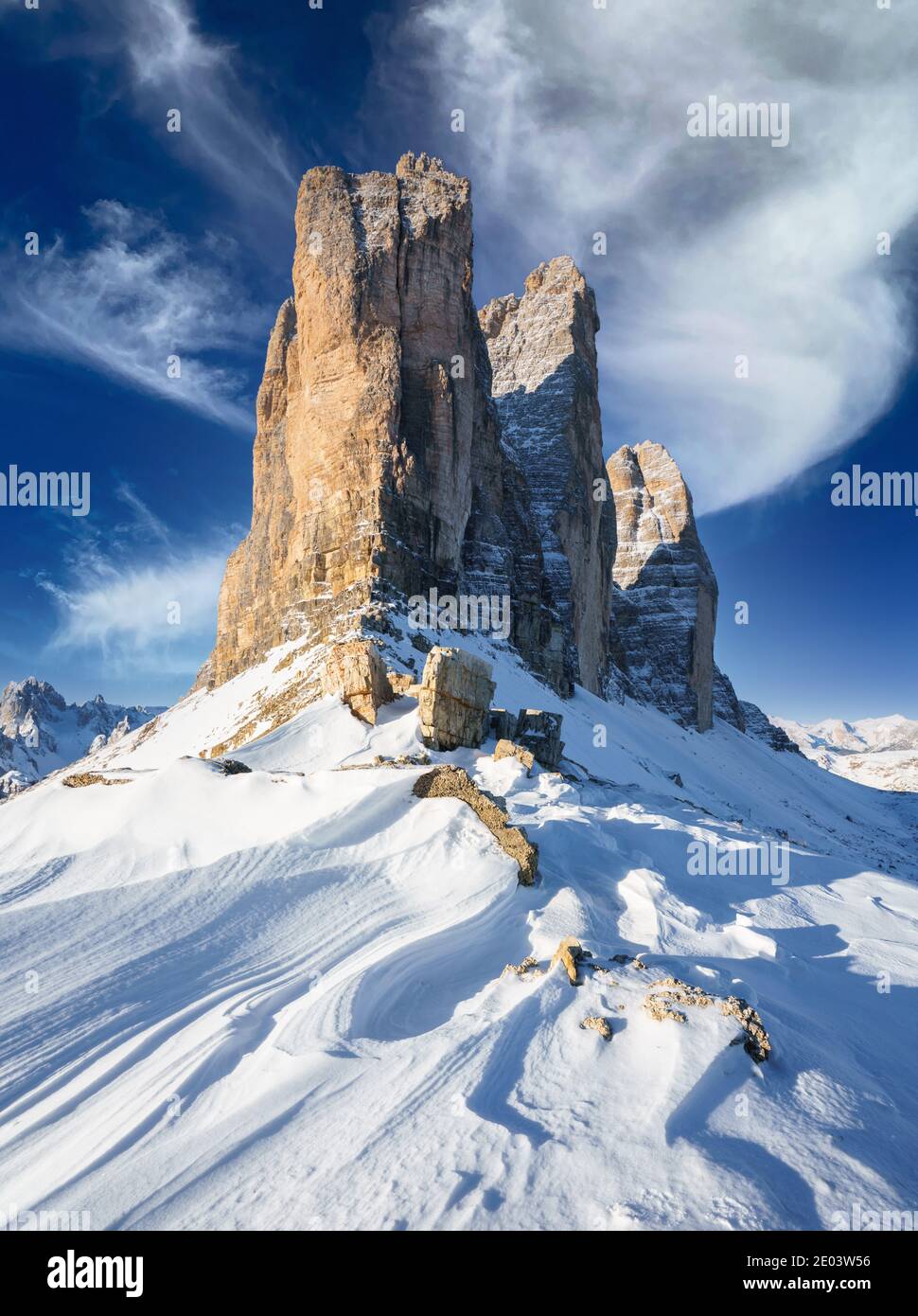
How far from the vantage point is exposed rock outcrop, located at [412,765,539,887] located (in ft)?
20.1

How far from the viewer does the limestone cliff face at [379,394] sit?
33.5 meters

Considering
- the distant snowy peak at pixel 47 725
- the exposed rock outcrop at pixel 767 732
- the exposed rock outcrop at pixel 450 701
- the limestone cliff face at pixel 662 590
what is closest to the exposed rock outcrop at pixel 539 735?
the exposed rock outcrop at pixel 450 701

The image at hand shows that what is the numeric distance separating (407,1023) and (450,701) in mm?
10504

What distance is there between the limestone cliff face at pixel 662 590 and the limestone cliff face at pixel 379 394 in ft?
131

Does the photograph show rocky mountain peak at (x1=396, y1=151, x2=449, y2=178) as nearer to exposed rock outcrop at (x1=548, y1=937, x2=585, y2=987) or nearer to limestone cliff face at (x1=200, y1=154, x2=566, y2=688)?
limestone cliff face at (x1=200, y1=154, x2=566, y2=688)

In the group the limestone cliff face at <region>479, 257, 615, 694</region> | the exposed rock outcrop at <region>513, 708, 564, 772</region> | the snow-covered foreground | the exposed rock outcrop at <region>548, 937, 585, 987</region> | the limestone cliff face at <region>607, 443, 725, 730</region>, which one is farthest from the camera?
the limestone cliff face at <region>607, 443, 725, 730</region>

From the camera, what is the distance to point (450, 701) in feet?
46.7

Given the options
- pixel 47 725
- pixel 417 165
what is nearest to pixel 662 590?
pixel 417 165

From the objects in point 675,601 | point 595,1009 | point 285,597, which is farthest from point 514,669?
point 675,601

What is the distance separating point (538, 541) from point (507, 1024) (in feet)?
160

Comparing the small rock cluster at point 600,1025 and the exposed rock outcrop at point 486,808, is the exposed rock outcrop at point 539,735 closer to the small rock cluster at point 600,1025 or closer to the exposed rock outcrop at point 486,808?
the exposed rock outcrop at point 486,808

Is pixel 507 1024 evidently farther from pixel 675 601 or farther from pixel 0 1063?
pixel 675 601

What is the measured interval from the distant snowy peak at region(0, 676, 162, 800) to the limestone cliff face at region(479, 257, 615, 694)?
107 metres

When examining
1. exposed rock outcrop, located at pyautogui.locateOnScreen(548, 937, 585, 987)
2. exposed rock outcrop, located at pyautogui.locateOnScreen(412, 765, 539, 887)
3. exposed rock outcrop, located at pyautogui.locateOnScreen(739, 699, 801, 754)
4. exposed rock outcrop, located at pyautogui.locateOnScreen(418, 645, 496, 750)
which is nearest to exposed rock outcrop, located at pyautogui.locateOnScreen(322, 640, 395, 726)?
exposed rock outcrop, located at pyautogui.locateOnScreen(418, 645, 496, 750)
